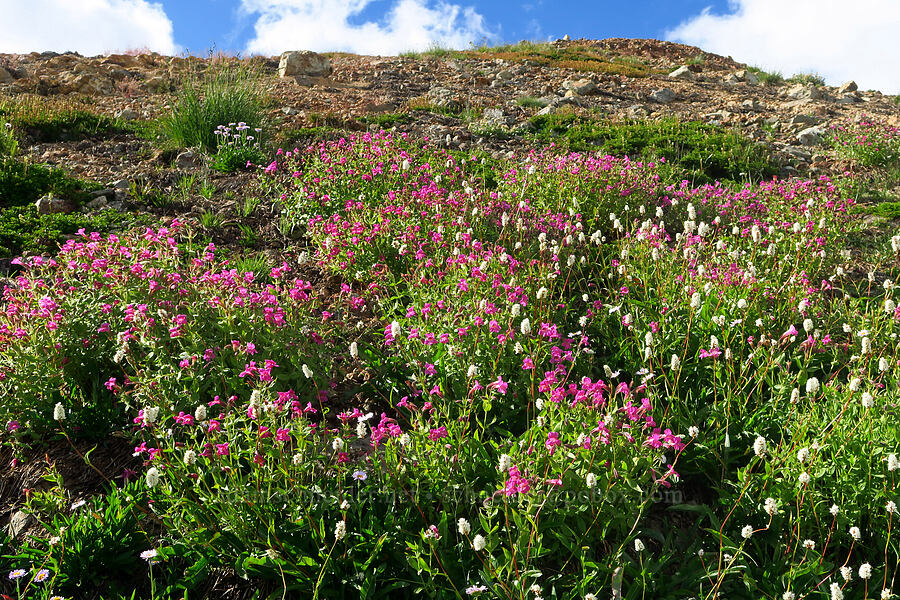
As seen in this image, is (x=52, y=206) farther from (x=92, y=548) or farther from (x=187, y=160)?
(x=92, y=548)

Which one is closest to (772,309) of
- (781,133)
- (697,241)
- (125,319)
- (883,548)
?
(697,241)

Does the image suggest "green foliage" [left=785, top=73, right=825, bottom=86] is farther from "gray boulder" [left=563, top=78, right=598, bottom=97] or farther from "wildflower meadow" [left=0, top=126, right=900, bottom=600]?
"wildflower meadow" [left=0, top=126, right=900, bottom=600]

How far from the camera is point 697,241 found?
5.18 m

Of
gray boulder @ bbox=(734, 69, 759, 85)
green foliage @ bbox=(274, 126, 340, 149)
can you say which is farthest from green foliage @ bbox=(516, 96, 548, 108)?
gray boulder @ bbox=(734, 69, 759, 85)

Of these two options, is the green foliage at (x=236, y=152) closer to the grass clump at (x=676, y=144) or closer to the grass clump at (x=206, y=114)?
the grass clump at (x=206, y=114)

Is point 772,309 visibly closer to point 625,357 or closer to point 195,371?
point 625,357

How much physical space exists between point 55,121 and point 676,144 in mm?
9310

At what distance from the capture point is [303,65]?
1609 centimetres

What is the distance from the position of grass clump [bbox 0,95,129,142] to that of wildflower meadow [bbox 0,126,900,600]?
14.4 feet

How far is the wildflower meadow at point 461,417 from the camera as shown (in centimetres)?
287

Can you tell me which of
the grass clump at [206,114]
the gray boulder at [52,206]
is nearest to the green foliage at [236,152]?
the grass clump at [206,114]

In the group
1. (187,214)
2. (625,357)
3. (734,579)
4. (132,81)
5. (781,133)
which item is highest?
(132,81)

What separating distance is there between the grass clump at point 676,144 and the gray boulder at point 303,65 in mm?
7399

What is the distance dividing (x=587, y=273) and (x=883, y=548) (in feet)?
10.3
